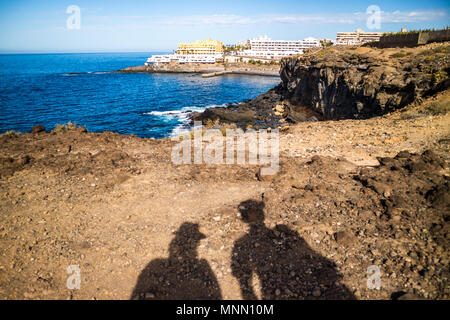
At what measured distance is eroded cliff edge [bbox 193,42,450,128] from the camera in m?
16.7

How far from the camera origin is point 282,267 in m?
5.19

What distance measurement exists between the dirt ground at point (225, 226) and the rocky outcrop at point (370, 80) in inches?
317

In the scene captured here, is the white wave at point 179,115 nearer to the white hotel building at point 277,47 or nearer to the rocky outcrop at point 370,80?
the rocky outcrop at point 370,80

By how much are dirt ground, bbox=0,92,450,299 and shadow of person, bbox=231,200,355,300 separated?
25 millimetres

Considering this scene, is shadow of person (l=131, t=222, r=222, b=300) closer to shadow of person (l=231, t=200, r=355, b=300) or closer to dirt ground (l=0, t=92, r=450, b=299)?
dirt ground (l=0, t=92, r=450, b=299)

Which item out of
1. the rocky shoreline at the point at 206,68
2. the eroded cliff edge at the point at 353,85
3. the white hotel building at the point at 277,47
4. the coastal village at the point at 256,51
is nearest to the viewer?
the eroded cliff edge at the point at 353,85

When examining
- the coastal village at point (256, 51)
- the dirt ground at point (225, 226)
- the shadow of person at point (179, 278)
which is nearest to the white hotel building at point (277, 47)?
Answer: the coastal village at point (256, 51)

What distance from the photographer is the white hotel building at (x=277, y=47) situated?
390ft

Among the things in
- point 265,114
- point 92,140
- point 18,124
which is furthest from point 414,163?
point 18,124

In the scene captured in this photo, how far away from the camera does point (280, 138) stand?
13562 millimetres

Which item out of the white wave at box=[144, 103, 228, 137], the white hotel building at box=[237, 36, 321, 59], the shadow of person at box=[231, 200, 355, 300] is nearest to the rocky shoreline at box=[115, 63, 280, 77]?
the white hotel building at box=[237, 36, 321, 59]

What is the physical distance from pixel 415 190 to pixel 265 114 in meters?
25.4
